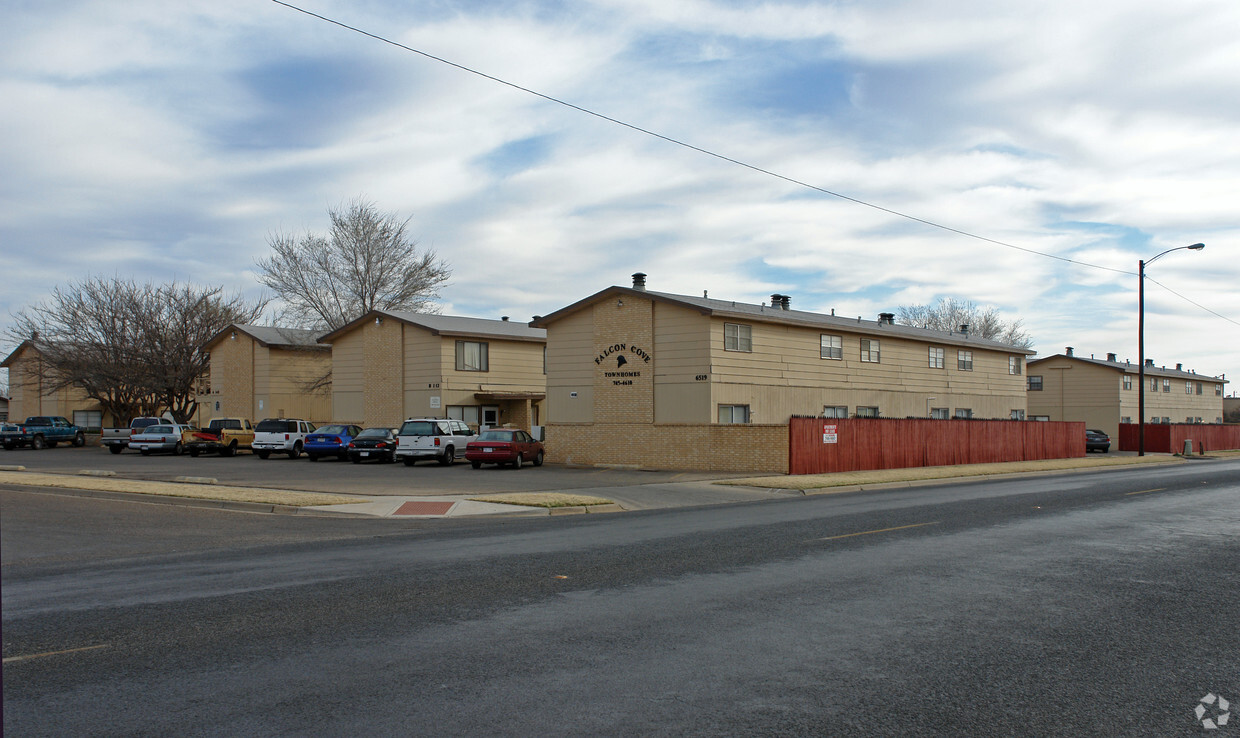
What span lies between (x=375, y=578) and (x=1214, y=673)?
779 centimetres

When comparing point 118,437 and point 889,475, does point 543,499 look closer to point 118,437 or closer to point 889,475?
point 889,475

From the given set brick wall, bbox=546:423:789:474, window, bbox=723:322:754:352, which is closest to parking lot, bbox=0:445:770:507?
brick wall, bbox=546:423:789:474

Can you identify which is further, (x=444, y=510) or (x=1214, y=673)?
(x=444, y=510)

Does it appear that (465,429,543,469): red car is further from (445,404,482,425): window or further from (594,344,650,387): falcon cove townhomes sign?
(445,404,482,425): window

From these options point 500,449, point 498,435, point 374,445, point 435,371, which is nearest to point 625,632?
point 500,449

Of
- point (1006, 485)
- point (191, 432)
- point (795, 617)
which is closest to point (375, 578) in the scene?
point (795, 617)

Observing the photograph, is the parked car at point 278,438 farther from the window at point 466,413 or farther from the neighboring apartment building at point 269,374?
the neighboring apartment building at point 269,374

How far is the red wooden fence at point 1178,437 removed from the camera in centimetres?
5334

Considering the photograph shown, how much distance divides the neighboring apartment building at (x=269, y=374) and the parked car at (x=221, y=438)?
253 inches

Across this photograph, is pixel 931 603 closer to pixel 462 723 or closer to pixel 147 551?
pixel 462 723

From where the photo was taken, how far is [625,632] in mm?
7418

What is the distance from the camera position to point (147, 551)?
41.7 ft

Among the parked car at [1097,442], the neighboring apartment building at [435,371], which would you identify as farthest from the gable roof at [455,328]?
the parked car at [1097,442]

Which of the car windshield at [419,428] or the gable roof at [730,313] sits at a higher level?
the gable roof at [730,313]
